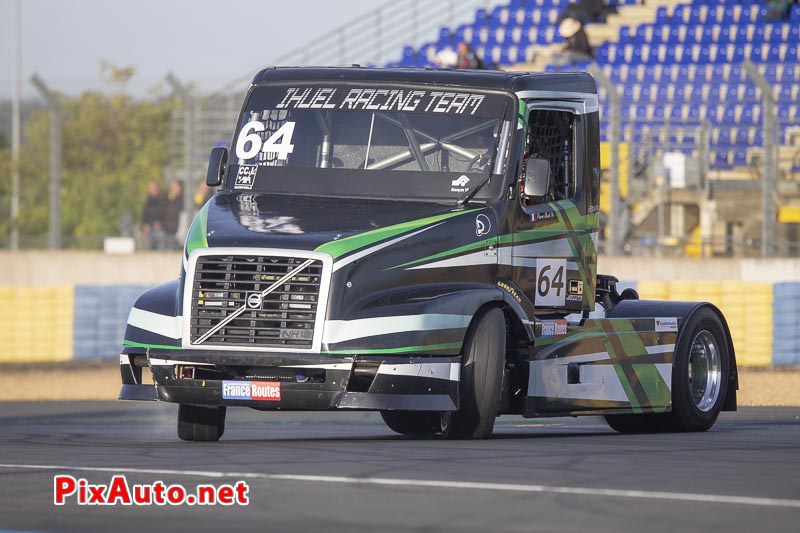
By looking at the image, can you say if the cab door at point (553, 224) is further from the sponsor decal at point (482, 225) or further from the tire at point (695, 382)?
the tire at point (695, 382)

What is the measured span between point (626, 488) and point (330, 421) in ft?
25.2

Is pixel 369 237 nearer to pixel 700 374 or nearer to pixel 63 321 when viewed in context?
pixel 700 374

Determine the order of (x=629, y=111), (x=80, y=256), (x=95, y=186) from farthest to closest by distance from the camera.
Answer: (x=95, y=186), (x=629, y=111), (x=80, y=256)

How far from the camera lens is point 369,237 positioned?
9.59 meters

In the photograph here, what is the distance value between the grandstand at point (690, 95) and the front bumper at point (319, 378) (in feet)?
37.5

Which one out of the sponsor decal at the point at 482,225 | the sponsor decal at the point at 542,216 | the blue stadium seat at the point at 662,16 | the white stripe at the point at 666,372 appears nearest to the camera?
the sponsor decal at the point at 482,225

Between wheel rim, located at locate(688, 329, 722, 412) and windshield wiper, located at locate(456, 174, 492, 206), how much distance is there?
2905 mm

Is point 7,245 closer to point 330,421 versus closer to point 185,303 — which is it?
point 330,421

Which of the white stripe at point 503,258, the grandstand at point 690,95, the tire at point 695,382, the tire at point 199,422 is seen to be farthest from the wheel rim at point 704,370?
the grandstand at point 690,95

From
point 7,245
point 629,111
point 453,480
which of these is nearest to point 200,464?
point 453,480

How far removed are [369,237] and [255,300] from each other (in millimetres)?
798

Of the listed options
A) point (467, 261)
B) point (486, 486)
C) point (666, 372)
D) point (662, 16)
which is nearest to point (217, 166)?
point (467, 261)

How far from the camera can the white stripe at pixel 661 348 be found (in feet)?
39.5

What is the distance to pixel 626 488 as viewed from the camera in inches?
280
